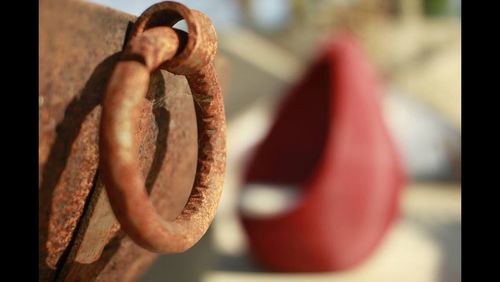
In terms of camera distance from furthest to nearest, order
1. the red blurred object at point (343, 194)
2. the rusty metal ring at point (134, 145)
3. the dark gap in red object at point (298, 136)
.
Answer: the dark gap in red object at point (298, 136), the red blurred object at point (343, 194), the rusty metal ring at point (134, 145)

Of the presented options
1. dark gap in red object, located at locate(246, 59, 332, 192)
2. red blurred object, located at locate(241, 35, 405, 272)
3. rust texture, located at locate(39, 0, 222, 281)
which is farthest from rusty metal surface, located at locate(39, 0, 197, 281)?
dark gap in red object, located at locate(246, 59, 332, 192)

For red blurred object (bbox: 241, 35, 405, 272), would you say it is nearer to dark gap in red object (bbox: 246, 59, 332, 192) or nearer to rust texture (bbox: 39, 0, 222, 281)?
dark gap in red object (bbox: 246, 59, 332, 192)

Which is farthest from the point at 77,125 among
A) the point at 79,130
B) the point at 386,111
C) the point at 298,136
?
the point at 386,111

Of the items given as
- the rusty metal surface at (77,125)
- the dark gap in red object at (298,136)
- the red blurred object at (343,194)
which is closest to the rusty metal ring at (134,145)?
the rusty metal surface at (77,125)

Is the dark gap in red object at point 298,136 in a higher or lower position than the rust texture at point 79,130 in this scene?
higher

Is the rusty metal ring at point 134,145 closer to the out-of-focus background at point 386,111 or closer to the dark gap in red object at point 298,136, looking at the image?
the out-of-focus background at point 386,111

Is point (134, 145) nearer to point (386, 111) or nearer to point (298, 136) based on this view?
point (298, 136)

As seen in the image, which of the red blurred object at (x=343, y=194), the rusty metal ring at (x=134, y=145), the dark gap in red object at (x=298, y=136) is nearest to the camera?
the rusty metal ring at (x=134, y=145)
